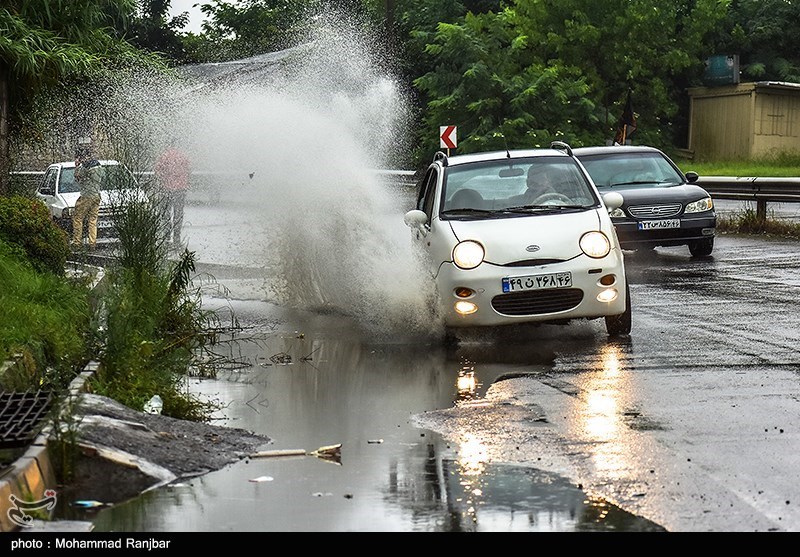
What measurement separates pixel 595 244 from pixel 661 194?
8.20 meters

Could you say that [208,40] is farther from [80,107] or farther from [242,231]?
[80,107]

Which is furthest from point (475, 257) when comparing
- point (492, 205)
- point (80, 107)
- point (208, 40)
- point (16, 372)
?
point (208, 40)

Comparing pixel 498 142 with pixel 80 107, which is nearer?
pixel 80 107

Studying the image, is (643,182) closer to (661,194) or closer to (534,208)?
(661,194)

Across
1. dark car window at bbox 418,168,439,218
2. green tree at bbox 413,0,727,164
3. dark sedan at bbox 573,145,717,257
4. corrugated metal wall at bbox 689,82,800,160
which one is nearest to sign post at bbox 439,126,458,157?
green tree at bbox 413,0,727,164

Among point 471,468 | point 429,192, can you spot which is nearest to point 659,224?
point 429,192

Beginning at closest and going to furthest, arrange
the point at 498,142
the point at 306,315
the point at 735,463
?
1. the point at 735,463
2. the point at 306,315
3. the point at 498,142

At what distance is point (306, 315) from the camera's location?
573 inches

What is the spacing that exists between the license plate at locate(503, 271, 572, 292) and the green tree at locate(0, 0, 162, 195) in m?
6.33

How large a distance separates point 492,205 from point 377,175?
3665 mm

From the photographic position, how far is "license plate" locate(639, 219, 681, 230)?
19.5m

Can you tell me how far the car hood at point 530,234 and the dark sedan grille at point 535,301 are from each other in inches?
11.5

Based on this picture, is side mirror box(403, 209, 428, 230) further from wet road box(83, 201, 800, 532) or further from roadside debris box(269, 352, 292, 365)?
roadside debris box(269, 352, 292, 365)

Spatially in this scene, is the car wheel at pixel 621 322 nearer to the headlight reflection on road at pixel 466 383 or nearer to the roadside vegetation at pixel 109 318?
the headlight reflection on road at pixel 466 383
